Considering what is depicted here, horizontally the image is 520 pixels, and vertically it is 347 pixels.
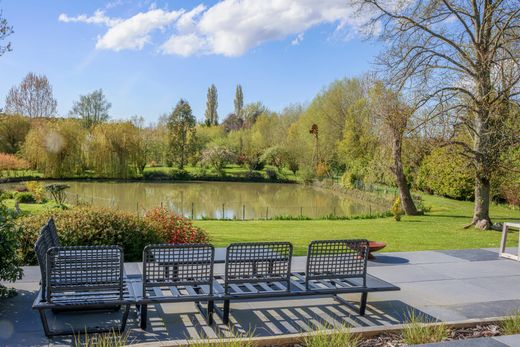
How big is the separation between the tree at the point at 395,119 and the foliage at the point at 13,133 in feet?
133

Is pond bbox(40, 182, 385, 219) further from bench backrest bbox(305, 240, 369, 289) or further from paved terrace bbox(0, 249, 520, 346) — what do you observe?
bench backrest bbox(305, 240, 369, 289)

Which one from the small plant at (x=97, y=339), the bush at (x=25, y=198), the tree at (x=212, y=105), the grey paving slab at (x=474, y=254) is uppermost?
the tree at (x=212, y=105)

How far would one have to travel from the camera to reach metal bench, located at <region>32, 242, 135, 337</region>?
4.68m

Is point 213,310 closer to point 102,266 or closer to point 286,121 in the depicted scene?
point 102,266

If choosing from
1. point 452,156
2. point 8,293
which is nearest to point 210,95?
point 452,156

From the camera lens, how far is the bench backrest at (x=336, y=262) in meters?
5.77

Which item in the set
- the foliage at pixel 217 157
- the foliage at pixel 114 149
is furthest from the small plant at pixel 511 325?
the foliage at pixel 217 157

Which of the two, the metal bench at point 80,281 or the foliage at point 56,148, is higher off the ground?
the foliage at point 56,148

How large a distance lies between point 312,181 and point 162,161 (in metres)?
22.2

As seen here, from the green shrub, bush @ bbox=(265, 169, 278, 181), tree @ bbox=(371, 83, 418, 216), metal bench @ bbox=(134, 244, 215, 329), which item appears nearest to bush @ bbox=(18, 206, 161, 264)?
metal bench @ bbox=(134, 244, 215, 329)

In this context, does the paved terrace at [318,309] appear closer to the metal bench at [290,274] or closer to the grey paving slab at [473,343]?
the metal bench at [290,274]

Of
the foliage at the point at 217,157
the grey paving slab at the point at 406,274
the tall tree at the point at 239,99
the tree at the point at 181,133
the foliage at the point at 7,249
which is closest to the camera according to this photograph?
the foliage at the point at 7,249

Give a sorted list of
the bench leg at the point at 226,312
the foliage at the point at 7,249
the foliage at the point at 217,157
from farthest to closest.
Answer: the foliage at the point at 217,157
the foliage at the point at 7,249
the bench leg at the point at 226,312

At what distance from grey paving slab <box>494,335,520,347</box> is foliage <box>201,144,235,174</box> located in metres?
52.3
